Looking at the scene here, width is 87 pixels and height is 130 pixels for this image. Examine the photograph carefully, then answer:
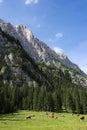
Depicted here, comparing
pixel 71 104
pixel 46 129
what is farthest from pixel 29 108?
pixel 46 129

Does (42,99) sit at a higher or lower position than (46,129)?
higher

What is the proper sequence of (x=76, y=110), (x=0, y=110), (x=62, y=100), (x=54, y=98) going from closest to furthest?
(x=0, y=110) → (x=76, y=110) → (x=54, y=98) → (x=62, y=100)

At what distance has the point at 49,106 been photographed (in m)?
158

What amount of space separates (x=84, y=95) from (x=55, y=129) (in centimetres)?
11136

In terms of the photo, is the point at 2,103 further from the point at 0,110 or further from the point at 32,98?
the point at 32,98

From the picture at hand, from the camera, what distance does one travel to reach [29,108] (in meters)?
167

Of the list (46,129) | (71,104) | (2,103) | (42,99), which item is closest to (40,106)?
(42,99)

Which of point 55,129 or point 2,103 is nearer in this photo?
point 55,129

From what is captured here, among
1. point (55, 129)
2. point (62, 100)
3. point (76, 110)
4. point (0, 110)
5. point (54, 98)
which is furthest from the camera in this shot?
point (62, 100)

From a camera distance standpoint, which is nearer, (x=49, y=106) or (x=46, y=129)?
(x=46, y=129)

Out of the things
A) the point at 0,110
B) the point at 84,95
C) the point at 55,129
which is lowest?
the point at 55,129

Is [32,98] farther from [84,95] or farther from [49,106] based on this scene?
[84,95]

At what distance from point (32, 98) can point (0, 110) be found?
49.8 metres

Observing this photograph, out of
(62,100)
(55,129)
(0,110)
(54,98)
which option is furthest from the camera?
(62,100)
